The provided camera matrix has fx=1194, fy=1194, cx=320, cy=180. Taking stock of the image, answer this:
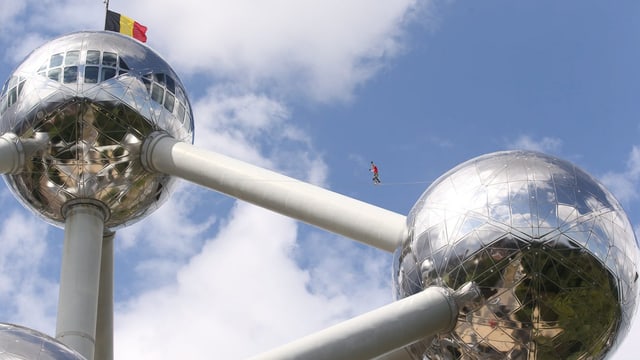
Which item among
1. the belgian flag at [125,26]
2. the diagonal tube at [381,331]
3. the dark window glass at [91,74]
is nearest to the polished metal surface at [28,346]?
the diagonal tube at [381,331]

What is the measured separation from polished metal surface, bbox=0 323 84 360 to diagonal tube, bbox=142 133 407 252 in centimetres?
433

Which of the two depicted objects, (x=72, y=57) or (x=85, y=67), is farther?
(x=72, y=57)

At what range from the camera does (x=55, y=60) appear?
49.0 feet

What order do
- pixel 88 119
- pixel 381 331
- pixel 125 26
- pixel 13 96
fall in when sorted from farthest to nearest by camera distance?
pixel 125 26 < pixel 13 96 < pixel 88 119 < pixel 381 331

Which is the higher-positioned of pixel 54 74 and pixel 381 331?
pixel 54 74

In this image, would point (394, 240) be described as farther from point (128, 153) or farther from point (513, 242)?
point (128, 153)

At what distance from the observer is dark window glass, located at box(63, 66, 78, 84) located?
14.7 metres

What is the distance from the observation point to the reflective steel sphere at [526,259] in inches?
448

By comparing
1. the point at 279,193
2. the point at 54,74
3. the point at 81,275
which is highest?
the point at 54,74

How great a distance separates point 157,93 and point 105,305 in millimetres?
2872

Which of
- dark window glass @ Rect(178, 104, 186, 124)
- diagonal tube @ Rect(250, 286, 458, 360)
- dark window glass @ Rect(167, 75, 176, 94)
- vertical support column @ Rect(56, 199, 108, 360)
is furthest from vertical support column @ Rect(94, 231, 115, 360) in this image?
diagonal tube @ Rect(250, 286, 458, 360)

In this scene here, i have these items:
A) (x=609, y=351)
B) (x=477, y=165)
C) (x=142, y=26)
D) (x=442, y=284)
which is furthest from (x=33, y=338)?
(x=142, y=26)

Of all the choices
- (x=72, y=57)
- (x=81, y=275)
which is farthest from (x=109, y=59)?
(x=81, y=275)

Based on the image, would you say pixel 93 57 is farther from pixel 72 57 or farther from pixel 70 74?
pixel 70 74
